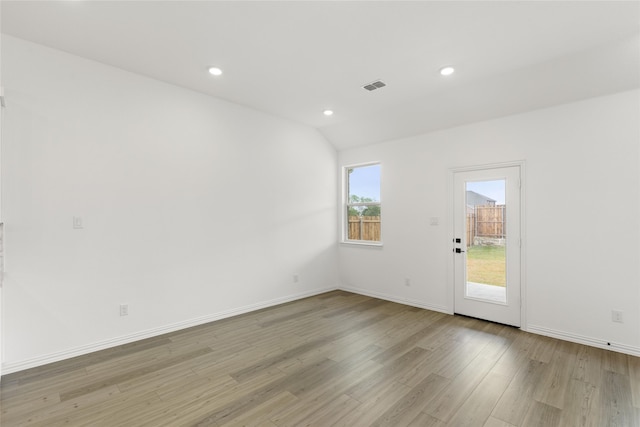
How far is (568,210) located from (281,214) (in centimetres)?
366

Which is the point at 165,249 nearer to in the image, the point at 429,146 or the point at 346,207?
the point at 346,207

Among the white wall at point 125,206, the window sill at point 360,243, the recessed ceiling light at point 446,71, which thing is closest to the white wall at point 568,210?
the window sill at point 360,243

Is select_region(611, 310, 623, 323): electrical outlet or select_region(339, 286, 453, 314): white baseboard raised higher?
select_region(611, 310, 623, 323): electrical outlet

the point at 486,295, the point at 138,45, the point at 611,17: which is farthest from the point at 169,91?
the point at 486,295

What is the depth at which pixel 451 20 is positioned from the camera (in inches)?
92.0

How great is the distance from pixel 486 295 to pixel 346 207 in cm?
274

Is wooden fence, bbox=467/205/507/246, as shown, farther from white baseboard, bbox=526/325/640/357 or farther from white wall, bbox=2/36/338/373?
white wall, bbox=2/36/338/373

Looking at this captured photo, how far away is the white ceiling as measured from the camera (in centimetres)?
225

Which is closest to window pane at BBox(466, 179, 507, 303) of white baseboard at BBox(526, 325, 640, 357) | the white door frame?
the white door frame

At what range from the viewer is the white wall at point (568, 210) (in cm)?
303

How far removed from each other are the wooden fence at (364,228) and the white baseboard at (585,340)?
8.21ft

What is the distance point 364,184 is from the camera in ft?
18.1

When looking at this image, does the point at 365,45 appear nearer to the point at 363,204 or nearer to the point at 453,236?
the point at 453,236

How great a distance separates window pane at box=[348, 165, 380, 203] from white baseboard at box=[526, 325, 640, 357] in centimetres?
283
